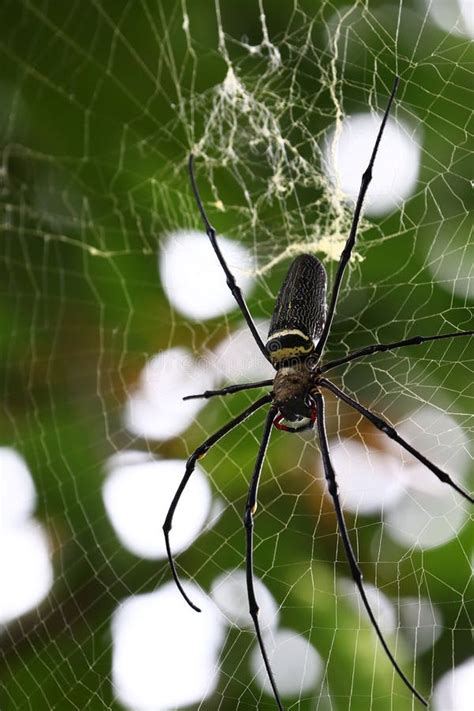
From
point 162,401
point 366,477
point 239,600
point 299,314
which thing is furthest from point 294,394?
point 162,401

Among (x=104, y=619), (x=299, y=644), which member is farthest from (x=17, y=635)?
(x=299, y=644)

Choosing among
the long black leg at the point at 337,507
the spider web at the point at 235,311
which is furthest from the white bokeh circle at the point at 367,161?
the long black leg at the point at 337,507

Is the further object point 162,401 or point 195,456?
point 162,401

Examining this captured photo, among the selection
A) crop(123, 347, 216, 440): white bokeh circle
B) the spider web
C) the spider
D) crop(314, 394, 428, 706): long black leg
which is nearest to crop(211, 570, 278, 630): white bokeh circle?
the spider web

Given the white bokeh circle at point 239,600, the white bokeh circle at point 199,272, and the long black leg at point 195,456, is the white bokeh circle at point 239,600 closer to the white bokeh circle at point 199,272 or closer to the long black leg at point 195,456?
the long black leg at point 195,456

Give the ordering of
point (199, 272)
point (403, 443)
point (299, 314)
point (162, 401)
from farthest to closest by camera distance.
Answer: point (199, 272) → point (162, 401) → point (299, 314) → point (403, 443)

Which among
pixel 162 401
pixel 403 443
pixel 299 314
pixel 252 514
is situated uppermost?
pixel 299 314

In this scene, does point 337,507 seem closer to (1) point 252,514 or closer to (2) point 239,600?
(1) point 252,514

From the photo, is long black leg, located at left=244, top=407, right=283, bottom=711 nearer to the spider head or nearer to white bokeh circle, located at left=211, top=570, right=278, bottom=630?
the spider head
